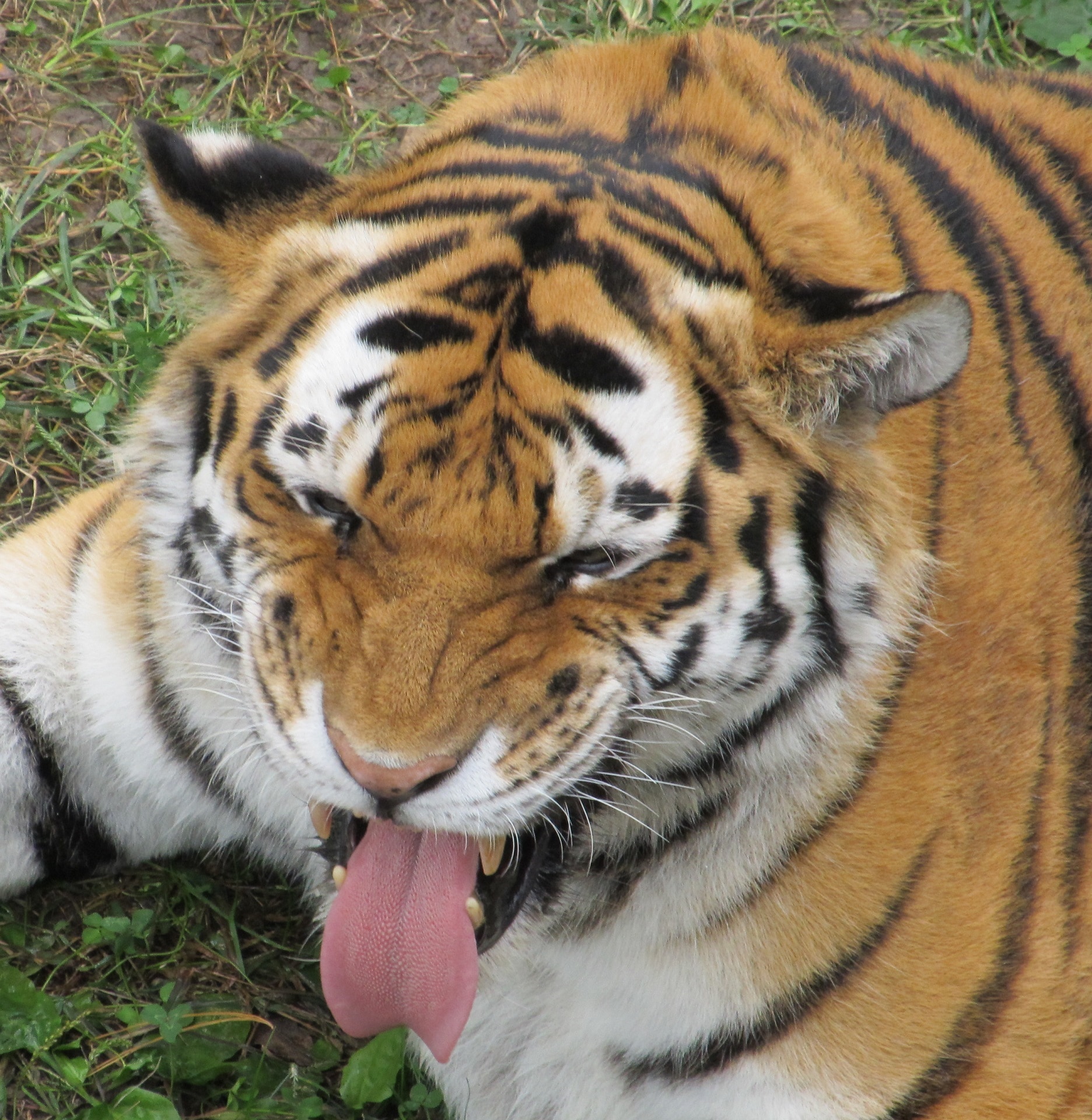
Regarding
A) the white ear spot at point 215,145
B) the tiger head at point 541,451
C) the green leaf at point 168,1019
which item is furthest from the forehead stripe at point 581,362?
the green leaf at point 168,1019

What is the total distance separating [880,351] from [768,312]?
0.49ft

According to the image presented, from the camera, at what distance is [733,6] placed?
3260 mm

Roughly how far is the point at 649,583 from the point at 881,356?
12.6 inches

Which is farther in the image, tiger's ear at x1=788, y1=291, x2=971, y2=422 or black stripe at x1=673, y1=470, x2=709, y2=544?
black stripe at x1=673, y1=470, x2=709, y2=544

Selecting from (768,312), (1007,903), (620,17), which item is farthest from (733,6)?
(1007,903)

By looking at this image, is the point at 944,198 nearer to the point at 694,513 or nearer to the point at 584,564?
the point at 694,513

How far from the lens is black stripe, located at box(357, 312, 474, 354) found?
1.49 m

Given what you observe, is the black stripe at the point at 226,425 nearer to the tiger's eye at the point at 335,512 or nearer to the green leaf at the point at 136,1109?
the tiger's eye at the point at 335,512

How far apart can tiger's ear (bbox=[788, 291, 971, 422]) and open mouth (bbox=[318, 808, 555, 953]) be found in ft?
1.95

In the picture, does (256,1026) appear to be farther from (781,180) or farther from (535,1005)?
(781,180)

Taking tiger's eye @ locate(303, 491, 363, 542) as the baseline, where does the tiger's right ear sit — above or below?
above

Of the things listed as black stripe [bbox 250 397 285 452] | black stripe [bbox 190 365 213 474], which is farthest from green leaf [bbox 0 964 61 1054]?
black stripe [bbox 250 397 285 452]

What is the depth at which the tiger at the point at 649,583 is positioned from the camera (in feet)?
4.77

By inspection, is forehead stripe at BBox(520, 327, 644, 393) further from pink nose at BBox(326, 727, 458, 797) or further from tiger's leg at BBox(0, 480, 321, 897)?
tiger's leg at BBox(0, 480, 321, 897)
